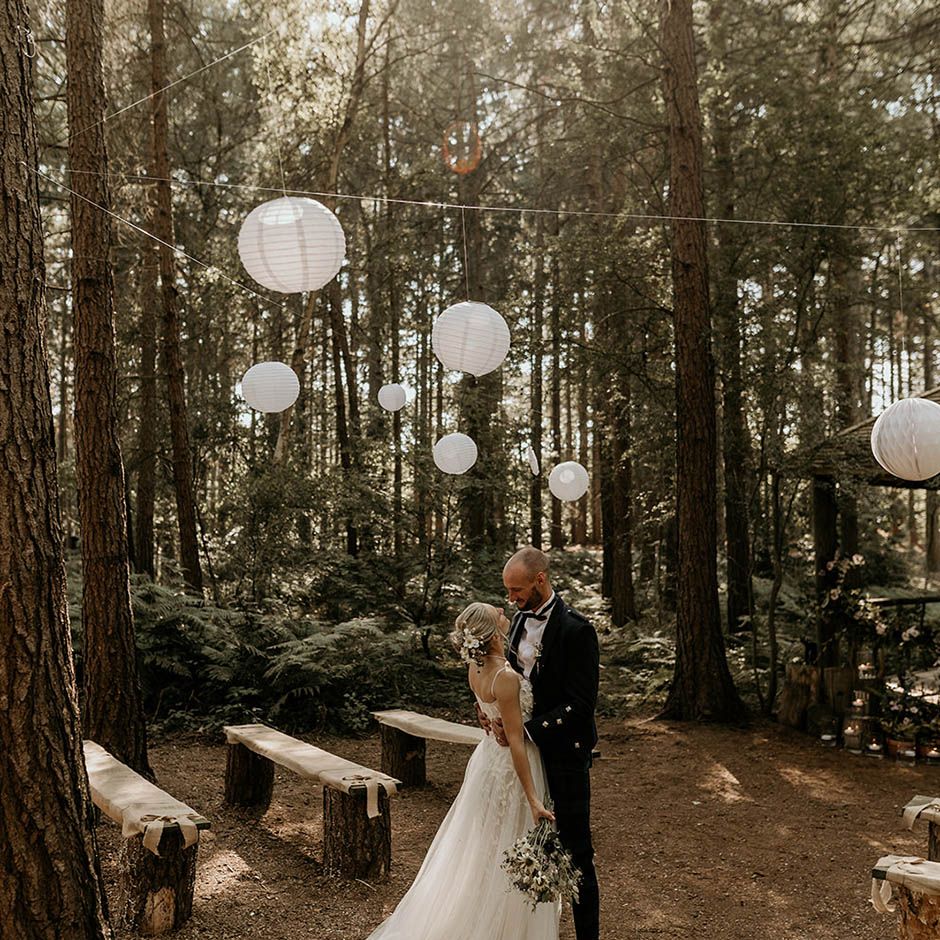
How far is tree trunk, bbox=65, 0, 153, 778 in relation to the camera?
6168 mm

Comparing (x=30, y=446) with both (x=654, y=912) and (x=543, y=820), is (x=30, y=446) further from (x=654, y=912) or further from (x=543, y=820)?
(x=654, y=912)

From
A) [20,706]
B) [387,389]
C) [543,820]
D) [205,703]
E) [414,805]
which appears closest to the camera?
[20,706]

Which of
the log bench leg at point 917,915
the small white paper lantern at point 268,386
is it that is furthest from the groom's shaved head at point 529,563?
the small white paper lantern at point 268,386

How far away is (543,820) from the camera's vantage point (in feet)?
11.9

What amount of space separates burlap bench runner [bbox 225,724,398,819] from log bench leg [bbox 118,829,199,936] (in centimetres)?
95

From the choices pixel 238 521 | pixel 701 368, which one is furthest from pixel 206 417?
pixel 701 368

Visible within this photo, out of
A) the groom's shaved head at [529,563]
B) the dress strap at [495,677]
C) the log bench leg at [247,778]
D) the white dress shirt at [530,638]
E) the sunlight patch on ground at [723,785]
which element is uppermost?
the groom's shaved head at [529,563]

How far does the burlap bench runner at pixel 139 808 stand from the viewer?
13.7ft

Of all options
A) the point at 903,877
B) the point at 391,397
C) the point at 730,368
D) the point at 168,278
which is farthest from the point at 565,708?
the point at 168,278

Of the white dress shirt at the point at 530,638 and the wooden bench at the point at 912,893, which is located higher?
the white dress shirt at the point at 530,638

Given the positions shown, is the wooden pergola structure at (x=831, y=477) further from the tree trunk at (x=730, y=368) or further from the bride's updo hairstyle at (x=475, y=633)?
the bride's updo hairstyle at (x=475, y=633)

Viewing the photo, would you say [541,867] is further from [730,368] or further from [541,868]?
[730,368]

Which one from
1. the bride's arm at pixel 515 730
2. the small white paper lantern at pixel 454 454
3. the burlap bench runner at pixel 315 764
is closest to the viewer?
the bride's arm at pixel 515 730

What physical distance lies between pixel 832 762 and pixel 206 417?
9.84 m
